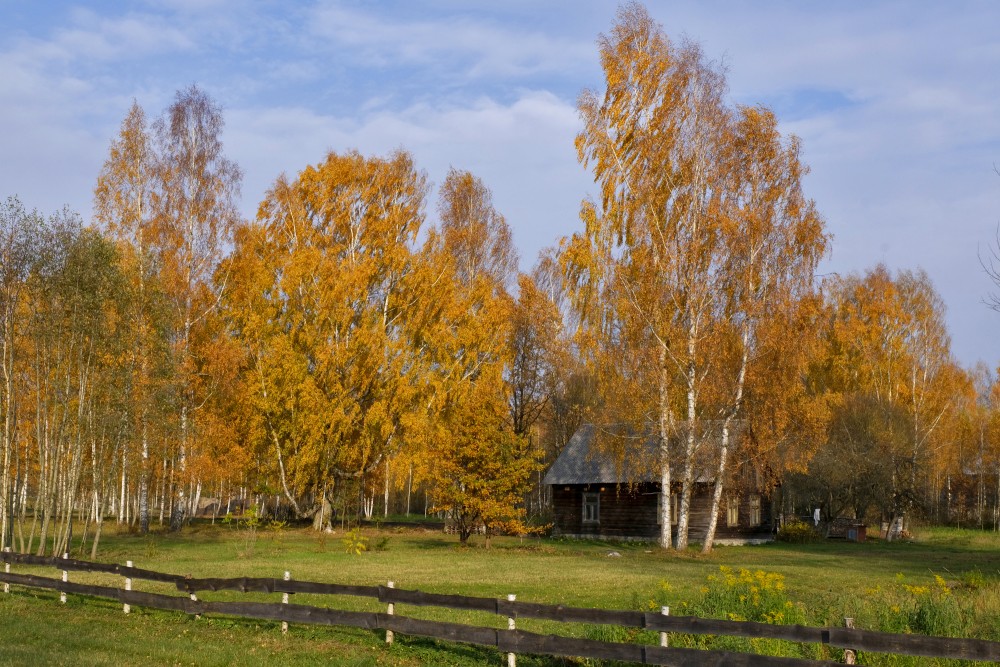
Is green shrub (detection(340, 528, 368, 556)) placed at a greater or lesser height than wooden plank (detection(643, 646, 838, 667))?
lesser

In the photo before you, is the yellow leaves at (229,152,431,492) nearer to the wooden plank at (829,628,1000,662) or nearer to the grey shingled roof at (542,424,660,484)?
the grey shingled roof at (542,424,660,484)

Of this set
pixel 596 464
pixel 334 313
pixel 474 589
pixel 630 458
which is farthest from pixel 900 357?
pixel 474 589

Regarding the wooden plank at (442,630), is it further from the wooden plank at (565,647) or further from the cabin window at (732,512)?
the cabin window at (732,512)

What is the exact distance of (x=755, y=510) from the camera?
147ft

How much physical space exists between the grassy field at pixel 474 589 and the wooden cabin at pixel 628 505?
2.63m

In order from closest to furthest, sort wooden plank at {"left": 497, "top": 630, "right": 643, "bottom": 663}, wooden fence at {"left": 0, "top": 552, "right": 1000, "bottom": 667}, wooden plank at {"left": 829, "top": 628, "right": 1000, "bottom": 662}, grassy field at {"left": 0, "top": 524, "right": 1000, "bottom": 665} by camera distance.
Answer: wooden plank at {"left": 829, "top": 628, "right": 1000, "bottom": 662} → wooden fence at {"left": 0, "top": 552, "right": 1000, "bottom": 667} → wooden plank at {"left": 497, "top": 630, "right": 643, "bottom": 663} → grassy field at {"left": 0, "top": 524, "right": 1000, "bottom": 665}

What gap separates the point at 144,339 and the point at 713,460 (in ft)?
71.5

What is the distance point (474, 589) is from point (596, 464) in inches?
953

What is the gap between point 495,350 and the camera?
47.1m

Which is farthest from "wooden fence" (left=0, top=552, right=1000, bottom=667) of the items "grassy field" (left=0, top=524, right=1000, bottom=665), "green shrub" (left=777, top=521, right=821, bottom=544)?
"green shrub" (left=777, top=521, right=821, bottom=544)

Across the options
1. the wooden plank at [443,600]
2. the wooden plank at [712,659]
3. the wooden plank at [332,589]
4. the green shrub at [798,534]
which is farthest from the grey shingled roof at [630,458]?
the wooden plank at [712,659]

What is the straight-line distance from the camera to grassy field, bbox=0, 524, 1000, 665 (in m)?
13.7

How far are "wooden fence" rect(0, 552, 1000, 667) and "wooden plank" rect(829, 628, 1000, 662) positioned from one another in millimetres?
10

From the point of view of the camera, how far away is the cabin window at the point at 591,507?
147ft
